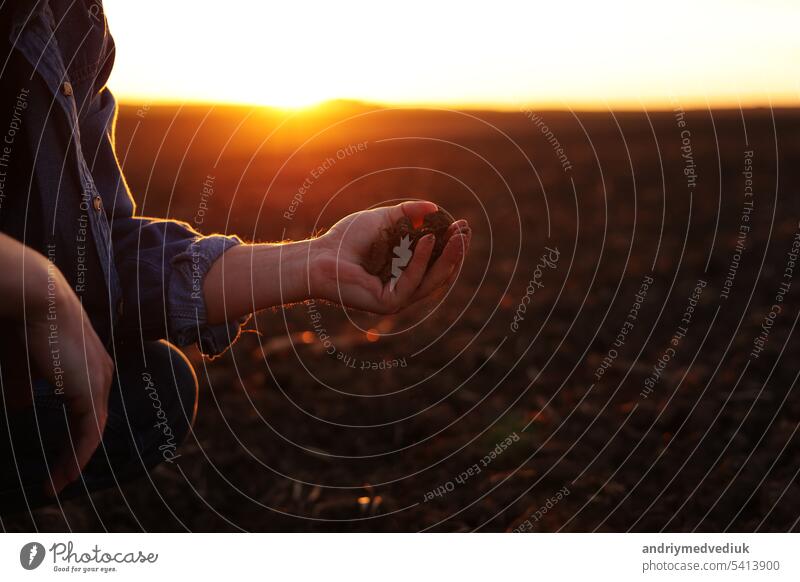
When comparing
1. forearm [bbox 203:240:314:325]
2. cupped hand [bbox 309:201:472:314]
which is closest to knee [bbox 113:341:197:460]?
forearm [bbox 203:240:314:325]

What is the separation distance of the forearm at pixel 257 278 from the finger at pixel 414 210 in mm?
179

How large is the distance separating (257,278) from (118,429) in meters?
0.50

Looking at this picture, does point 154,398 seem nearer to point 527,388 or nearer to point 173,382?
point 173,382

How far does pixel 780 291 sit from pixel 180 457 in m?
2.94

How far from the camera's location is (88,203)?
1.73 m

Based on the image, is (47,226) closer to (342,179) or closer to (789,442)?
(789,442)

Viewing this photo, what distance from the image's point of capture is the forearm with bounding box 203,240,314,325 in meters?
1.82

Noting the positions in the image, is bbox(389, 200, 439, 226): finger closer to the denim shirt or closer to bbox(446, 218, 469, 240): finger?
bbox(446, 218, 469, 240): finger

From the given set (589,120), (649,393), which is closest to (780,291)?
(649,393)

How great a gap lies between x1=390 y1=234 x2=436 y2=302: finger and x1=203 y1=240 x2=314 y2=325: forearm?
0.60 feet

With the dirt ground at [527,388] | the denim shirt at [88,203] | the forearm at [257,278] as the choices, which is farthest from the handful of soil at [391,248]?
the dirt ground at [527,388]

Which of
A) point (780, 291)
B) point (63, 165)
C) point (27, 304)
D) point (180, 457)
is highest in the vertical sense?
point (63, 165)

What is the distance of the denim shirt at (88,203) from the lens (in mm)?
1699

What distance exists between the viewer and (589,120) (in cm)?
1223
